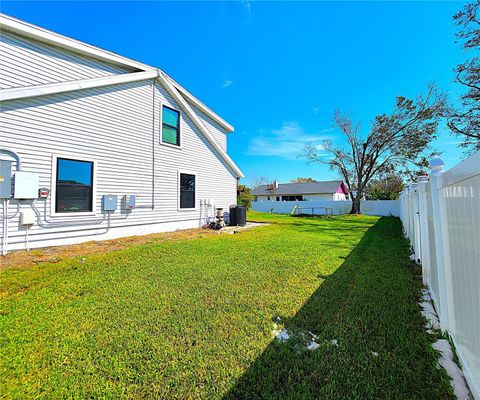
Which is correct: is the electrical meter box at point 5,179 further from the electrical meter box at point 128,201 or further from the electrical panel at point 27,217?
the electrical meter box at point 128,201

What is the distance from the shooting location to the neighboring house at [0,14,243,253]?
5215 mm

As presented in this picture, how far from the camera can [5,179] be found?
195 inches

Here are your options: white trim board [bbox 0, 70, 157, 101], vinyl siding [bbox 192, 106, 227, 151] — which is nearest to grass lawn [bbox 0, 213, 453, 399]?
white trim board [bbox 0, 70, 157, 101]

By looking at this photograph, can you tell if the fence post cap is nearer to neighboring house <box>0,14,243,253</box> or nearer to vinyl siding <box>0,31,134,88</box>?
neighboring house <box>0,14,243,253</box>

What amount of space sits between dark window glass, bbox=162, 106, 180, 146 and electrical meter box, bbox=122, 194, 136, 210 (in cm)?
261

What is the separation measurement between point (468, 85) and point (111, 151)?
15.9 m

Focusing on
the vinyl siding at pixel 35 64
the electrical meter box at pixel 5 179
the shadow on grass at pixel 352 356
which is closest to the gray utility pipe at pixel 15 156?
the electrical meter box at pixel 5 179

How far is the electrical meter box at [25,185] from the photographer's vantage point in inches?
198

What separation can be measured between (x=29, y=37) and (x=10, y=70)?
110 centimetres

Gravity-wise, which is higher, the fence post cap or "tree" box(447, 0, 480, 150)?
"tree" box(447, 0, 480, 150)

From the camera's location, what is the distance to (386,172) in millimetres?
21531

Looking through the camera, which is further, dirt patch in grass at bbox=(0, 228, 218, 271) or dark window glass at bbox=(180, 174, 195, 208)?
dark window glass at bbox=(180, 174, 195, 208)

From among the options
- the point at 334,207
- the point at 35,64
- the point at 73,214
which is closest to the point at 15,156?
the point at 73,214

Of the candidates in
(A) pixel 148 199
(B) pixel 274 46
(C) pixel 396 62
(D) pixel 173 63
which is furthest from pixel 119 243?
(C) pixel 396 62
